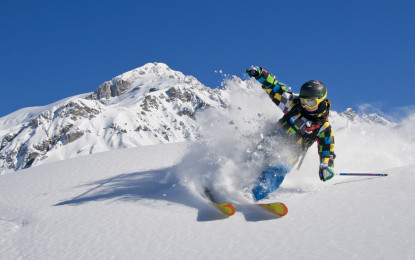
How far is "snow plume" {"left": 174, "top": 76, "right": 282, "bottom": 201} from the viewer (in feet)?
20.4

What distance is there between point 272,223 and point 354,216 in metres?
0.99

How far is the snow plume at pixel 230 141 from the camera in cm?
621

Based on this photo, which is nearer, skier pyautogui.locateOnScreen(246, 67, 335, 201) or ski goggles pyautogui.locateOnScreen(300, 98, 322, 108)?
skier pyautogui.locateOnScreen(246, 67, 335, 201)

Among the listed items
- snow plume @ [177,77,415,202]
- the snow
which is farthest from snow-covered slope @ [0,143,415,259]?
snow plume @ [177,77,415,202]

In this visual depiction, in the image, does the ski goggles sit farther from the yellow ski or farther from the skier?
the yellow ski

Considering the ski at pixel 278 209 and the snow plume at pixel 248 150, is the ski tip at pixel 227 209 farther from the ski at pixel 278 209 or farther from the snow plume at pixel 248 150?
the snow plume at pixel 248 150

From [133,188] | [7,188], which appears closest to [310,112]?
[133,188]

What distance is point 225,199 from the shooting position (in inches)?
226

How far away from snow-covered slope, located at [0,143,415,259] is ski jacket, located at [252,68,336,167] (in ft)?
1.92

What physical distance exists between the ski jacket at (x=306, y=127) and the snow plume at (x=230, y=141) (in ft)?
1.55

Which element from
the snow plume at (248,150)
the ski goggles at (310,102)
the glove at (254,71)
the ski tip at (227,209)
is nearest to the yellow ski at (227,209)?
the ski tip at (227,209)

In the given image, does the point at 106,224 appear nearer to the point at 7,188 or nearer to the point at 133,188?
the point at 133,188

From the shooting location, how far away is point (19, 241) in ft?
16.7

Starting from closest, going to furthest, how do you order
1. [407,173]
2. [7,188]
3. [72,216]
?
1. [407,173]
2. [72,216]
3. [7,188]
